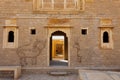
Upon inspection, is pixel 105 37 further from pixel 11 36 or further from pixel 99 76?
pixel 11 36

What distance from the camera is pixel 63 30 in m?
12.5

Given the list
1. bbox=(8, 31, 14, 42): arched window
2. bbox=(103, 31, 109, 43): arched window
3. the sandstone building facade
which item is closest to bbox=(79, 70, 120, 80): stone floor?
the sandstone building facade

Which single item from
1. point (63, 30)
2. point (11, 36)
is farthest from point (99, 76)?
point (11, 36)

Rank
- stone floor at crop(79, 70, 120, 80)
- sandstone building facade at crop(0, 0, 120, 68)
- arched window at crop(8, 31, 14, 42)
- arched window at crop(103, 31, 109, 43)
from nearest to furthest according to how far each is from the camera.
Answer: stone floor at crop(79, 70, 120, 80) < sandstone building facade at crop(0, 0, 120, 68) < arched window at crop(103, 31, 109, 43) < arched window at crop(8, 31, 14, 42)

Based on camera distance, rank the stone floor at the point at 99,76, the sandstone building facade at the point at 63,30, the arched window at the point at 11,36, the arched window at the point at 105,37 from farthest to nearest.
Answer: the arched window at the point at 11,36
the arched window at the point at 105,37
the sandstone building facade at the point at 63,30
the stone floor at the point at 99,76

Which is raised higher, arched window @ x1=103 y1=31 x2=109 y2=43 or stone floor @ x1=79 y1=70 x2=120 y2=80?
arched window @ x1=103 y1=31 x2=109 y2=43

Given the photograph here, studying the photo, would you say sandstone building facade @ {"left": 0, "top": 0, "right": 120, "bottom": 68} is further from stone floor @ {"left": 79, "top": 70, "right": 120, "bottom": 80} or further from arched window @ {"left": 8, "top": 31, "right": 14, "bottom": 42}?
stone floor @ {"left": 79, "top": 70, "right": 120, "bottom": 80}

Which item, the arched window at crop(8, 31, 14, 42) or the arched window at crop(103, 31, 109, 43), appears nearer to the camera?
the arched window at crop(103, 31, 109, 43)

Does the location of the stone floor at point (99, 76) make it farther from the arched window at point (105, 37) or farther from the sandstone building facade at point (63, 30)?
the arched window at point (105, 37)

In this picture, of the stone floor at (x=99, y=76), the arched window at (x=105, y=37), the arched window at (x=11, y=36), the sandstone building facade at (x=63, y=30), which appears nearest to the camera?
the stone floor at (x=99, y=76)

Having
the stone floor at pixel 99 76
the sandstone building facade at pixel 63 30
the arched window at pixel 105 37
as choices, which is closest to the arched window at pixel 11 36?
the sandstone building facade at pixel 63 30

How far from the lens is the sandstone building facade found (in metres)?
12.3

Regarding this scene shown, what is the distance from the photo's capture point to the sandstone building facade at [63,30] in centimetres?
1234

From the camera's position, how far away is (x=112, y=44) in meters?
12.4
